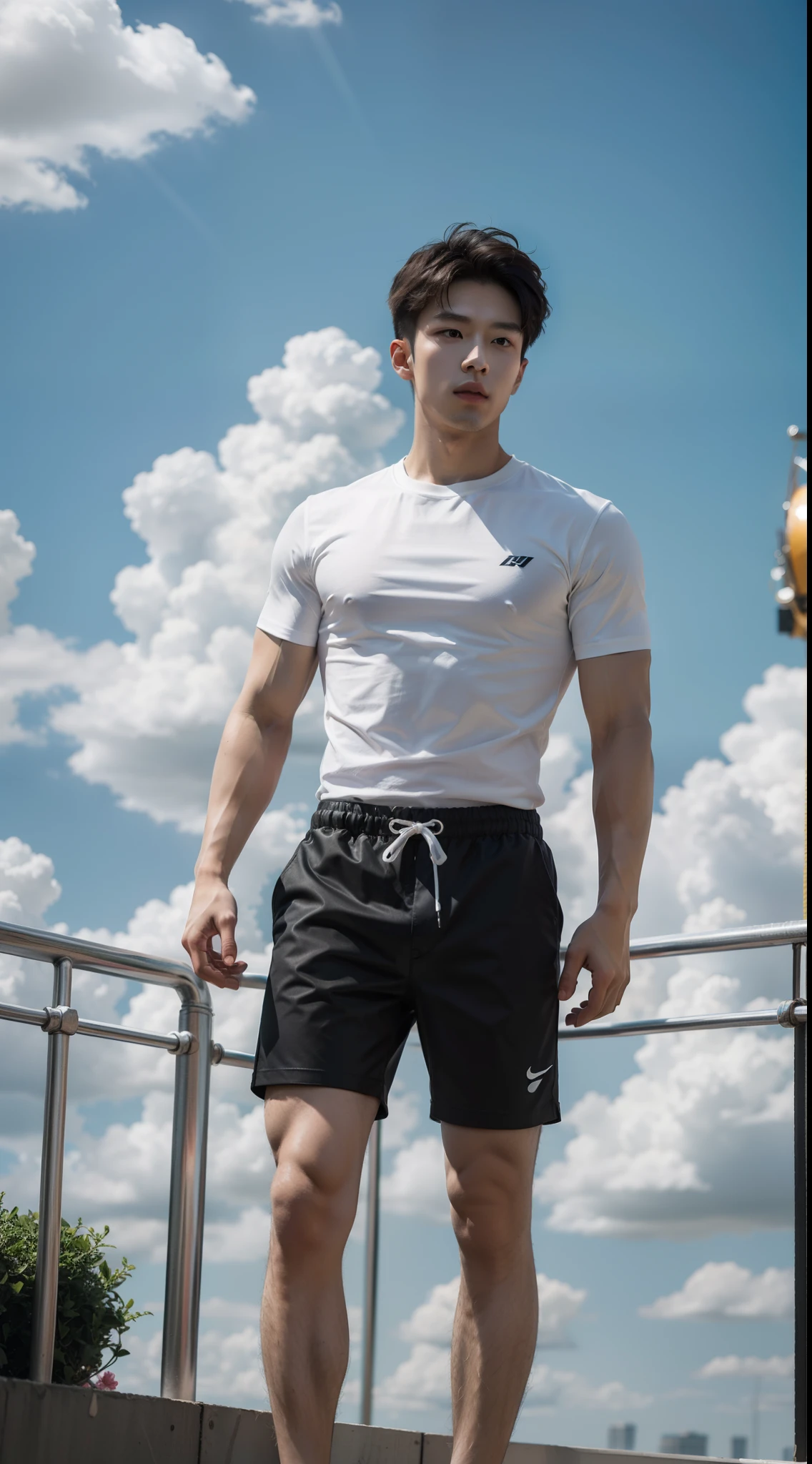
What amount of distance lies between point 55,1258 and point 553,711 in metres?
1.22

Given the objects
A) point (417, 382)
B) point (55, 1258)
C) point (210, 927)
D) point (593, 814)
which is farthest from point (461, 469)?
point (55, 1258)

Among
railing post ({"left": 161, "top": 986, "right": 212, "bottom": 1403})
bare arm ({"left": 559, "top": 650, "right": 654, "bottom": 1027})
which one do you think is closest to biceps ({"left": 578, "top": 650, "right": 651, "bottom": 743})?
bare arm ({"left": 559, "top": 650, "right": 654, "bottom": 1027})

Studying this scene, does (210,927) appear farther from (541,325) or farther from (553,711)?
(541,325)

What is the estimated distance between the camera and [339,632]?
2014mm

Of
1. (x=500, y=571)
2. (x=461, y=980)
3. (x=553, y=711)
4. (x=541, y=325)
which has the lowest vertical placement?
(x=461, y=980)

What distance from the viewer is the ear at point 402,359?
6.98 feet

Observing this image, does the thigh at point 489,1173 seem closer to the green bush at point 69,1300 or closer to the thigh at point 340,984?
the thigh at point 340,984

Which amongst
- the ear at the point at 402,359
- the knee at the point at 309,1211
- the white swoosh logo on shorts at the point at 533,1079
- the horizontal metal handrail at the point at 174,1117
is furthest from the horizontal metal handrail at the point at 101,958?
the ear at the point at 402,359

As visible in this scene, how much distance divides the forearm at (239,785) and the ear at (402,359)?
539mm

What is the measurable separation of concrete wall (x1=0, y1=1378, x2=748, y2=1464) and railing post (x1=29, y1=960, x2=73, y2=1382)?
204mm

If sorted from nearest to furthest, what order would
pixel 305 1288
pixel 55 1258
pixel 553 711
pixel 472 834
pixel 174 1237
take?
1. pixel 305 1288
2. pixel 472 834
3. pixel 553 711
4. pixel 55 1258
5. pixel 174 1237

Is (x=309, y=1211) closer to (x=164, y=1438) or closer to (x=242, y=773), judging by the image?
(x=242, y=773)

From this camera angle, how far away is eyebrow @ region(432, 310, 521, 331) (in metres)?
2.02

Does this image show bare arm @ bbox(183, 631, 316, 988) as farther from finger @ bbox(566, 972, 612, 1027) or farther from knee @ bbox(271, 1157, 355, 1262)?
finger @ bbox(566, 972, 612, 1027)
